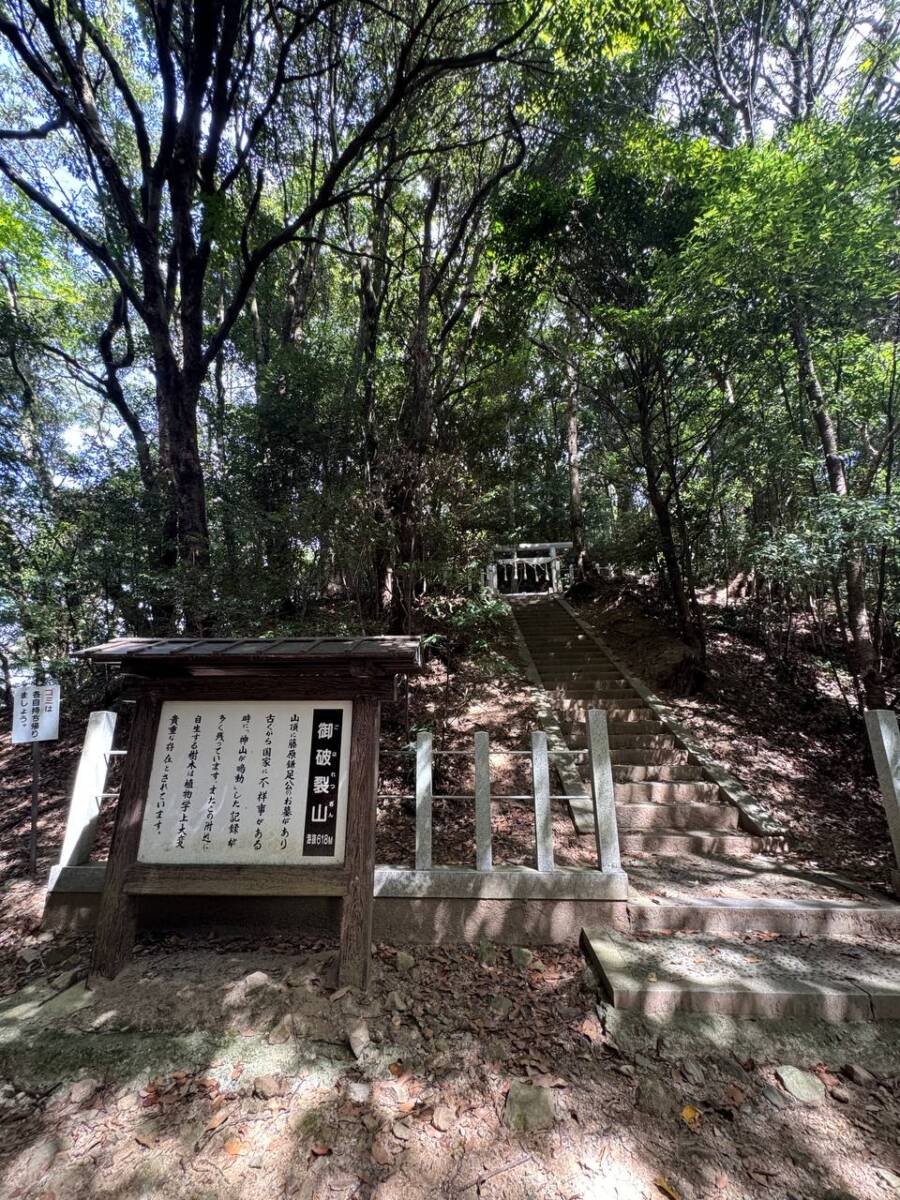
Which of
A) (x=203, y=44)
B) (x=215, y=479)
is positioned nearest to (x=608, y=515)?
(x=215, y=479)

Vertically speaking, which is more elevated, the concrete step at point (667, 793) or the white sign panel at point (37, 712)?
the white sign panel at point (37, 712)

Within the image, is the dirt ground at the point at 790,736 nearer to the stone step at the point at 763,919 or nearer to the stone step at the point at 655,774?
the stone step at the point at 655,774

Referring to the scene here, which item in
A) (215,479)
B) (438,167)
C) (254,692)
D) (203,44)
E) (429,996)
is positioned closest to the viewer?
(429,996)

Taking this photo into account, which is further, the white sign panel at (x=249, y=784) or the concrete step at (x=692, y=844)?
the concrete step at (x=692, y=844)

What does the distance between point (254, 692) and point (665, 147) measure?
8919 millimetres

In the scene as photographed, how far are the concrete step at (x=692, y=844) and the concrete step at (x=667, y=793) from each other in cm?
63

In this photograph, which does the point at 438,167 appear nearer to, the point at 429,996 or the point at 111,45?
the point at 111,45

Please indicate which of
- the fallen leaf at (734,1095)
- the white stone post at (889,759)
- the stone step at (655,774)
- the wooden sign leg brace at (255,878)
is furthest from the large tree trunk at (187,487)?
the white stone post at (889,759)

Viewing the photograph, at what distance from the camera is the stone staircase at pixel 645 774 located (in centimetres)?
465

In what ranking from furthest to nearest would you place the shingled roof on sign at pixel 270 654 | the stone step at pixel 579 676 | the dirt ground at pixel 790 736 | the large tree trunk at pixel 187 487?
the stone step at pixel 579 676
the large tree trunk at pixel 187 487
the dirt ground at pixel 790 736
the shingled roof on sign at pixel 270 654

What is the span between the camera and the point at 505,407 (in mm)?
7789

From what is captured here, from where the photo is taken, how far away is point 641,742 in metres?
6.16

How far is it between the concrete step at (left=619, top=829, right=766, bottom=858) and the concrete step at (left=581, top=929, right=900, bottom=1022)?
1396mm

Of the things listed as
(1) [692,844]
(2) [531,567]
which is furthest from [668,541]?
(2) [531,567]
